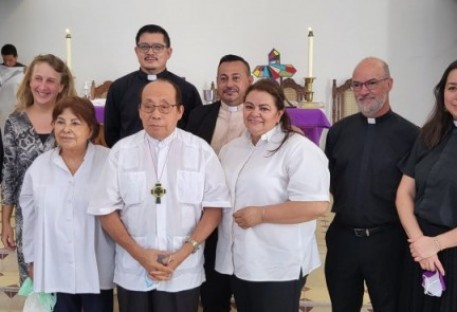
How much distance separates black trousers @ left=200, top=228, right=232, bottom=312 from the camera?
8.01ft

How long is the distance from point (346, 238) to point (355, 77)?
76 cm

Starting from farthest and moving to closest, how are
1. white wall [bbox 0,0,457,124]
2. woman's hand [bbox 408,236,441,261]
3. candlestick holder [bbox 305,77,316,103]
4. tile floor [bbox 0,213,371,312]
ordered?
white wall [bbox 0,0,457,124], candlestick holder [bbox 305,77,316,103], tile floor [bbox 0,213,371,312], woman's hand [bbox 408,236,441,261]

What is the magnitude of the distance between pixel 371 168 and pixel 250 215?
2.21ft

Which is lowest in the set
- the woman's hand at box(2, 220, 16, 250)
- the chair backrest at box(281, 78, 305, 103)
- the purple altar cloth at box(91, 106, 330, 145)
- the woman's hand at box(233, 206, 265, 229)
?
the woman's hand at box(2, 220, 16, 250)

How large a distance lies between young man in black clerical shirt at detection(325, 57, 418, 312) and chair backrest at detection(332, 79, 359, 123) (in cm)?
390

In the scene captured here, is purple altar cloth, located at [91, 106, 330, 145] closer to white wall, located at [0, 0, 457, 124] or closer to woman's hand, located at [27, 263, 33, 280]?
woman's hand, located at [27, 263, 33, 280]

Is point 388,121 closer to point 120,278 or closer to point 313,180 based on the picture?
point 313,180

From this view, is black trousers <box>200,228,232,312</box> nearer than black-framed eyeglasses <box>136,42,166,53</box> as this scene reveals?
Yes

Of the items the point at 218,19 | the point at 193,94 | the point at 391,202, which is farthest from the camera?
the point at 218,19

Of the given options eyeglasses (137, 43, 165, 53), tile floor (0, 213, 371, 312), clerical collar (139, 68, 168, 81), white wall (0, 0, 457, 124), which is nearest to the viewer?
eyeglasses (137, 43, 165, 53)

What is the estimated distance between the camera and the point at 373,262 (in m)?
2.20

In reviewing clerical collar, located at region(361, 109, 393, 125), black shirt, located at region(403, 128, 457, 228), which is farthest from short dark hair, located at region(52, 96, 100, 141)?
black shirt, located at region(403, 128, 457, 228)

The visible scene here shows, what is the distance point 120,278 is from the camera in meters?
2.00

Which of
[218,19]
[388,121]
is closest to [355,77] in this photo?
[388,121]
